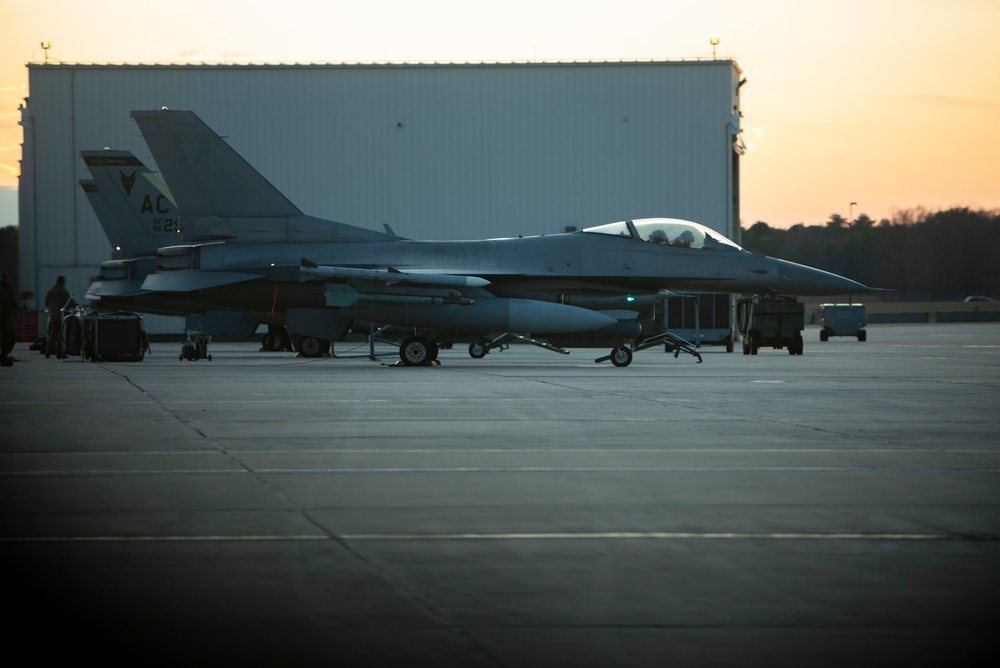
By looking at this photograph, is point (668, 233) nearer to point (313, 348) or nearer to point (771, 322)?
point (771, 322)

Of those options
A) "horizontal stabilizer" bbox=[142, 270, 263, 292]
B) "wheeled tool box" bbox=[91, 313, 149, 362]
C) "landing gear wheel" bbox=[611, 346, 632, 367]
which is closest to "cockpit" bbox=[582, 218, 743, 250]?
"landing gear wheel" bbox=[611, 346, 632, 367]

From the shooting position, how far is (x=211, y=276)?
78.2 ft

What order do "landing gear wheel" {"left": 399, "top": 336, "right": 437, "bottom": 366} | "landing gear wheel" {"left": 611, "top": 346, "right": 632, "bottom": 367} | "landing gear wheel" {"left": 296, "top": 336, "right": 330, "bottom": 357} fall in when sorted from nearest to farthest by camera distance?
1. "landing gear wheel" {"left": 399, "top": 336, "right": 437, "bottom": 366}
2. "landing gear wheel" {"left": 611, "top": 346, "right": 632, "bottom": 367}
3. "landing gear wheel" {"left": 296, "top": 336, "right": 330, "bottom": 357}

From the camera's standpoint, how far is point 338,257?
24.2 metres

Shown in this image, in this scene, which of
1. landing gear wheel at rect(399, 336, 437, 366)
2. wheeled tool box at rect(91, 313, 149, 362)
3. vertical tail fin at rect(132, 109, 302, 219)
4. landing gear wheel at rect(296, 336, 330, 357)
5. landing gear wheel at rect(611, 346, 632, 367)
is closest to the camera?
landing gear wheel at rect(399, 336, 437, 366)

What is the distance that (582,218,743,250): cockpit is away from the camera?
2431 cm

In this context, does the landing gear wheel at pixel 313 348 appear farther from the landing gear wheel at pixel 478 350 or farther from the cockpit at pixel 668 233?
the cockpit at pixel 668 233

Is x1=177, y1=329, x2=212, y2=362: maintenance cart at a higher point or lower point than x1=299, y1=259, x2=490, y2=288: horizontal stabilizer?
Answer: lower

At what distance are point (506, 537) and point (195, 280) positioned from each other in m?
19.1

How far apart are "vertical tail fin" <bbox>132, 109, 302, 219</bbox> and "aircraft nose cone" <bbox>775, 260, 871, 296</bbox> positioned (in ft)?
32.5

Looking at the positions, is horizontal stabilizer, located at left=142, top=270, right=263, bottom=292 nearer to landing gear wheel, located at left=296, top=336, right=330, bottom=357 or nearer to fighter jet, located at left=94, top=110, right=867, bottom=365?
fighter jet, located at left=94, top=110, right=867, bottom=365

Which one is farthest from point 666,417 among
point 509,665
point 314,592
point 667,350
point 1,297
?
point 667,350

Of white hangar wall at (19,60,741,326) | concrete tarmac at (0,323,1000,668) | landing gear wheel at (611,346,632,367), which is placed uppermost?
white hangar wall at (19,60,741,326)

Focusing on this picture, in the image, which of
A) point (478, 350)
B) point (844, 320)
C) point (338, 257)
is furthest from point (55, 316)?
point (844, 320)
